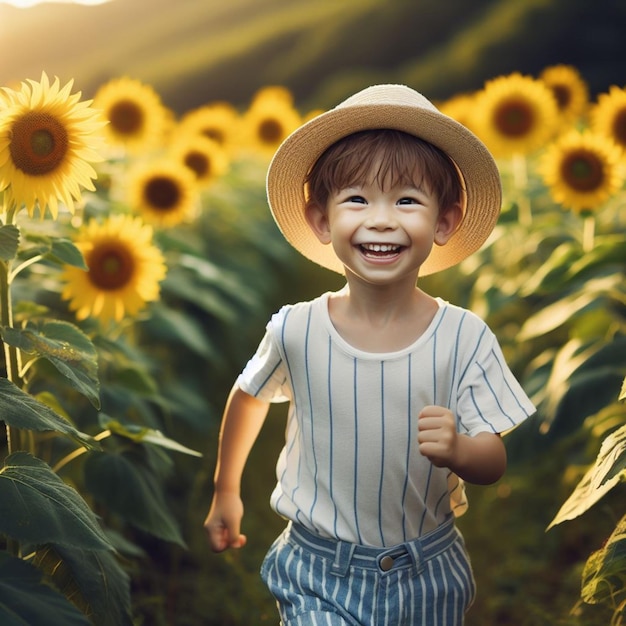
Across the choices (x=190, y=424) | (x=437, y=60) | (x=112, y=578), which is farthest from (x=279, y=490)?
(x=437, y=60)

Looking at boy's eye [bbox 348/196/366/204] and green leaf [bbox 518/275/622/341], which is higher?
green leaf [bbox 518/275/622/341]

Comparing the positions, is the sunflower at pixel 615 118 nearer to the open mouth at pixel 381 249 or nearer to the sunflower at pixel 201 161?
the sunflower at pixel 201 161

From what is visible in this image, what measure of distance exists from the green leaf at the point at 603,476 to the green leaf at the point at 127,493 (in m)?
0.82

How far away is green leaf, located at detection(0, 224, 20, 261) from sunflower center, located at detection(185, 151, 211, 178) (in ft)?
9.97

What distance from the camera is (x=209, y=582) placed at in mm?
3107

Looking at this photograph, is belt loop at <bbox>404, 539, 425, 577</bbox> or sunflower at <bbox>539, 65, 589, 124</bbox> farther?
sunflower at <bbox>539, 65, 589, 124</bbox>

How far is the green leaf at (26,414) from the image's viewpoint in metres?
A: 1.64

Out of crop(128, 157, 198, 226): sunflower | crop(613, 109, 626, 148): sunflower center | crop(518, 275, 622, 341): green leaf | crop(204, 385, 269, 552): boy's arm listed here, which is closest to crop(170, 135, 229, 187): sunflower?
crop(128, 157, 198, 226): sunflower

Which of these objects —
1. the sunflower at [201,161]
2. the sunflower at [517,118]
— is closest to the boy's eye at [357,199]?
the sunflower at [517,118]

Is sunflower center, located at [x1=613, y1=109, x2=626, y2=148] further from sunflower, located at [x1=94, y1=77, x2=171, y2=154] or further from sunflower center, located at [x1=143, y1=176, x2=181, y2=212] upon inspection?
sunflower, located at [x1=94, y1=77, x2=171, y2=154]

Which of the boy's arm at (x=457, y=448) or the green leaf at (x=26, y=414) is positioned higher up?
the boy's arm at (x=457, y=448)

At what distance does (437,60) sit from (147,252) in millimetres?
12583

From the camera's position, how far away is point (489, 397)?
193 centimetres

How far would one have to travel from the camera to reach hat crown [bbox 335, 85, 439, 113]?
1946 mm
